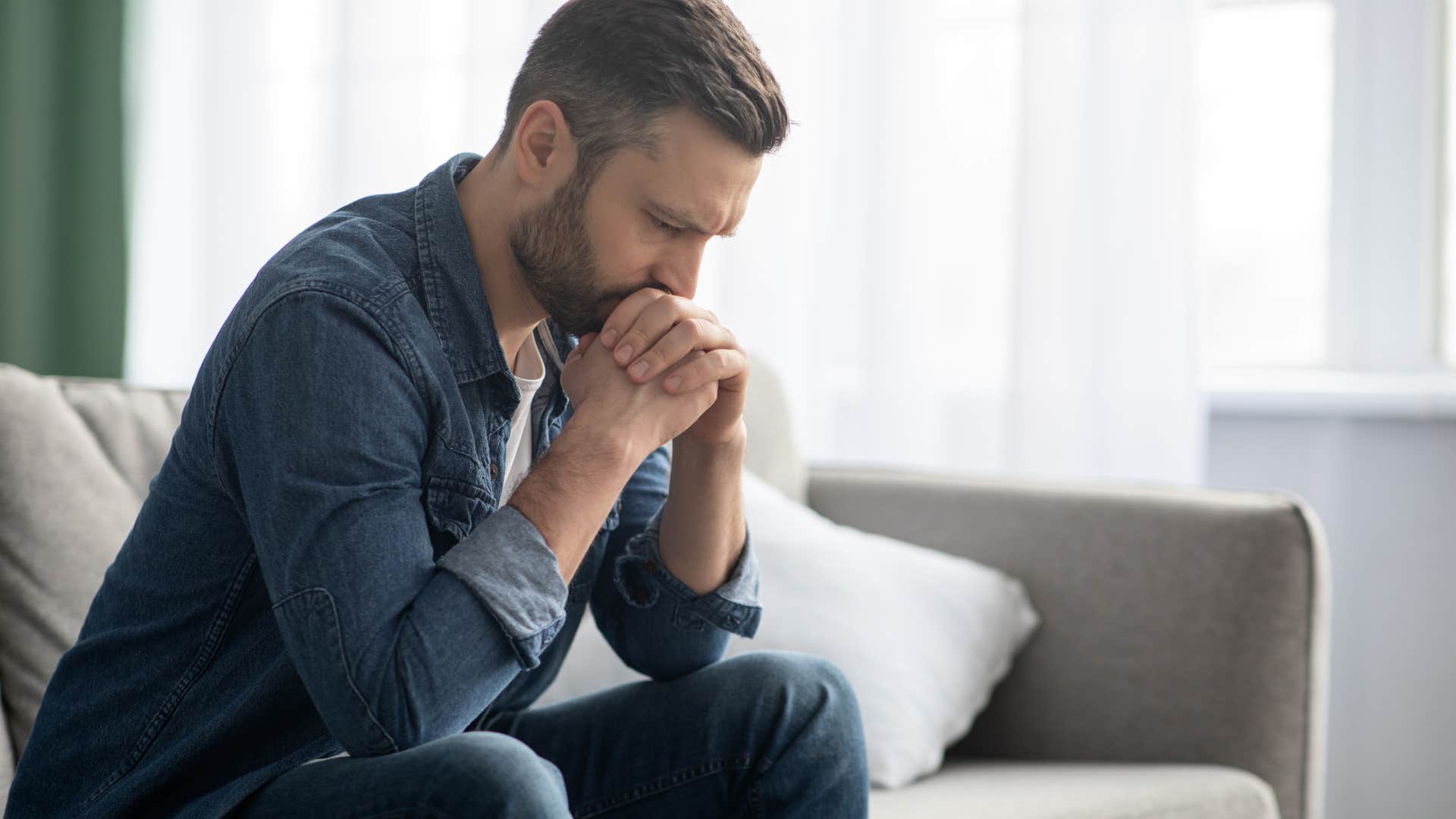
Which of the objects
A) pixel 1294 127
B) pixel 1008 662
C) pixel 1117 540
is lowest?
pixel 1008 662

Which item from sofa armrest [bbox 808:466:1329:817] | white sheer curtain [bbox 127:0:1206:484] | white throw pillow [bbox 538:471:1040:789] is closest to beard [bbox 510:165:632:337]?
white throw pillow [bbox 538:471:1040:789]

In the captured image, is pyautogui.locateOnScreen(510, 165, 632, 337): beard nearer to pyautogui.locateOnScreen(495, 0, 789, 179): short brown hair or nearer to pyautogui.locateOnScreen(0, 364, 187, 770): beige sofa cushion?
pyautogui.locateOnScreen(495, 0, 789, 179): short brown hair

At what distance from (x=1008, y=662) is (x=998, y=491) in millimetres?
228

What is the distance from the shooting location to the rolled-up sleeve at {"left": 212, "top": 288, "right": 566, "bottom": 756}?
0.79 m

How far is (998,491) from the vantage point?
5.38ft

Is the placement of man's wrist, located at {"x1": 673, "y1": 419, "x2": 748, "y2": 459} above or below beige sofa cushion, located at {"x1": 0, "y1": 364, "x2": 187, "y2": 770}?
above

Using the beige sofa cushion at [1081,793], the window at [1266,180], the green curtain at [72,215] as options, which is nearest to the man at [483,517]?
the beige sofa cushion at [1081,793]

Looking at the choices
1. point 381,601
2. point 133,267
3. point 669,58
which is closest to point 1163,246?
point 669,58

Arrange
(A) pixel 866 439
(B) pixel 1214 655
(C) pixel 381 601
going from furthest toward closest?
1. (A) pixel 866 439
2. (B) pixel 1214 655
3. (C) pixel 381 601

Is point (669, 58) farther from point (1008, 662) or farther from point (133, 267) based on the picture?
point (133, 267)

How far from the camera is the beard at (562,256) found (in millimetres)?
975

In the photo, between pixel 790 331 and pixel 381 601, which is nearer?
pixel 381 601

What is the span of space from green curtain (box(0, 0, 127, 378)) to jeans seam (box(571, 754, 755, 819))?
193 centimetres

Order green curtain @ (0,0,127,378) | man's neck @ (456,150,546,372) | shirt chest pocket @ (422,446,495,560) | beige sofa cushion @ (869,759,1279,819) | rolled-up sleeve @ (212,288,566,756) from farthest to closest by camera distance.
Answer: green curtain @ (0,0,127,378) < beige sofa cushion @ (869,759,1279,819) < man's neck @ (456,150,546,372) < shirt chest pocket @ (422,446,495,560) < rolled-up sleeve @ (212,288,566,756)
